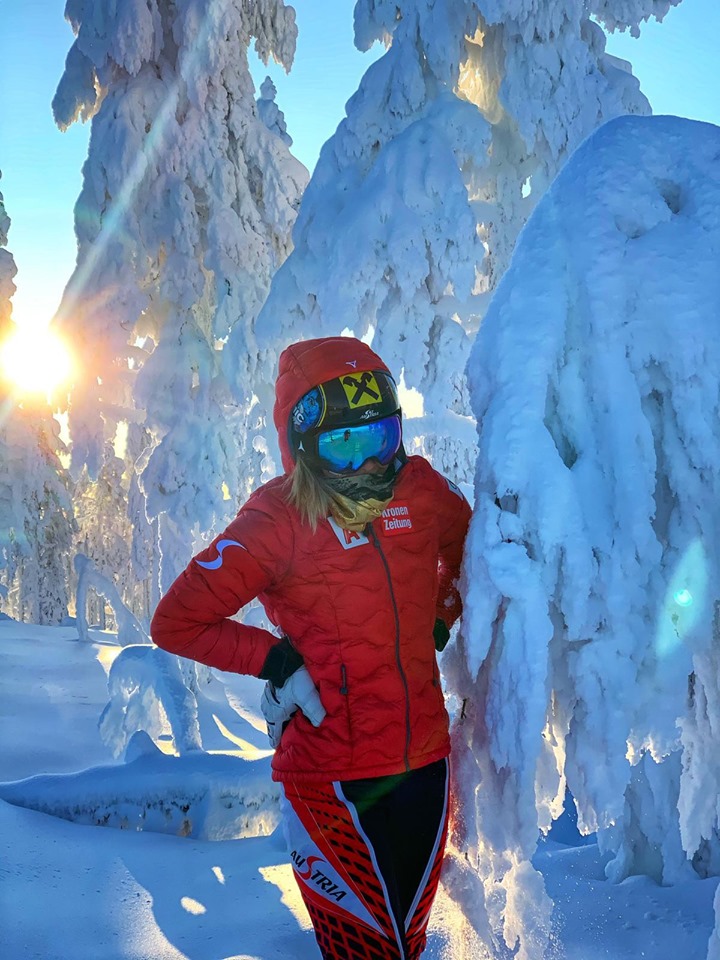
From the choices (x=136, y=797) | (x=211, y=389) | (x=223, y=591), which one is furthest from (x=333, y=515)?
(x=211, y=389)

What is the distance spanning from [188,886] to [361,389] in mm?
2745

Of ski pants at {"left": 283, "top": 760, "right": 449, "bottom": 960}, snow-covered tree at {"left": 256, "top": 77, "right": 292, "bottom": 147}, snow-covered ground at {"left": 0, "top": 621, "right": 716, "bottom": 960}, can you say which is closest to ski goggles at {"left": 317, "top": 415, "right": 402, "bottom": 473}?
ski pants at {"left": 283, "top": 760, "right": 449, "bottom": 960}

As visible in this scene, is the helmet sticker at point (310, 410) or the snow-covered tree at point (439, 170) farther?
the snow-covered tree at point (439, 170)

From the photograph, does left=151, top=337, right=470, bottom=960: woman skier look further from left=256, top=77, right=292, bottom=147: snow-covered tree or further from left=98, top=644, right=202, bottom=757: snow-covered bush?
left=256, top=77, right=292, bottom=147: snow-covered tree

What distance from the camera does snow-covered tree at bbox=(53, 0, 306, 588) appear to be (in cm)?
814

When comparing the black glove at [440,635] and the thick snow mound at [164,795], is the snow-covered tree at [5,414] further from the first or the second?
the black glove at [440,635]

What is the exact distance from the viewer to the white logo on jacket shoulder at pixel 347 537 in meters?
1.83

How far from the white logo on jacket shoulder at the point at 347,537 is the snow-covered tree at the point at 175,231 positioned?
641 cm

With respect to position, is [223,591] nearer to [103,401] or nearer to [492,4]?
[492,4]

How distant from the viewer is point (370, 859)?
175 cm

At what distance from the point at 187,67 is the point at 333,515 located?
8377 millimetres

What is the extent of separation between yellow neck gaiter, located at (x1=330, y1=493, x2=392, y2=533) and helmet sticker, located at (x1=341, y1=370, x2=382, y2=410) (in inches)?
10.4

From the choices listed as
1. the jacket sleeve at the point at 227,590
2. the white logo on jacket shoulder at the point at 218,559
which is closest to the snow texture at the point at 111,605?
the jacket sleeve at the point at 227,590

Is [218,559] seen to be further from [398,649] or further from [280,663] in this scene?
[398,649]
